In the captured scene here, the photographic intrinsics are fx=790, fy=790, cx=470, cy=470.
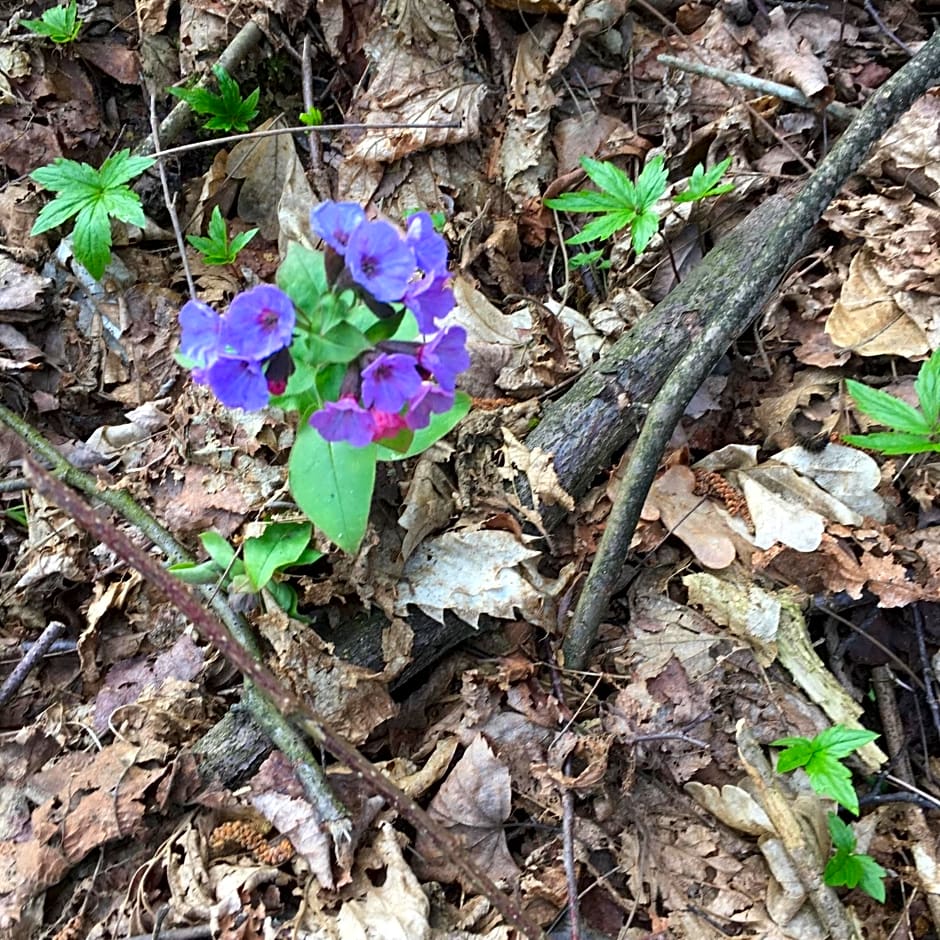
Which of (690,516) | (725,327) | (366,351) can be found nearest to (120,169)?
(366,351)

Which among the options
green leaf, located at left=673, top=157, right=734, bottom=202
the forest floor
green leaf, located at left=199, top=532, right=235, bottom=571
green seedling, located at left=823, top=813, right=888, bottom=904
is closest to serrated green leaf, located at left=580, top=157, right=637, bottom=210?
green leaf, located at left=673, top=157, right=734, bottom=202

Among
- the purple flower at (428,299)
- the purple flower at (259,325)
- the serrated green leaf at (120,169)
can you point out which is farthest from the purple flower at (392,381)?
the serrated green leaf at (120,169)

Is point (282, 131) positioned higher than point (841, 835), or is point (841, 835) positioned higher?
point (282, 131)

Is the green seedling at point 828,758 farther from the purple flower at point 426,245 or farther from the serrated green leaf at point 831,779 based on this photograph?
the purple flower at point 426,245

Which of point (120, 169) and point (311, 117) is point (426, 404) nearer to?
point (120, 169)

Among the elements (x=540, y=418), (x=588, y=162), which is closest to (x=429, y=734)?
(x=540, y=418)
